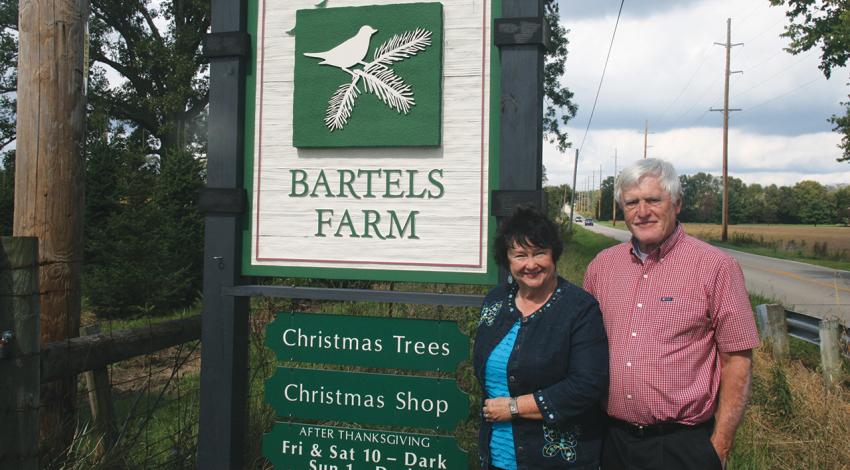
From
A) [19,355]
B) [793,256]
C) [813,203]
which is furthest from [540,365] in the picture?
[813,203]

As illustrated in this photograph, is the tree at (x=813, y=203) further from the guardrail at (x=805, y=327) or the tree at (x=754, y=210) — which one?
the guardrail at (x=805, y=327)

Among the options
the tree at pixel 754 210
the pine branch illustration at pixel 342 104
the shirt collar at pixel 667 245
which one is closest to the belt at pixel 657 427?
the shirt collar at pixel 667 245

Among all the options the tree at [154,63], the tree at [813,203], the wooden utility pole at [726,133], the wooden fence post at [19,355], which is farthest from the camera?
the tree at [813,203]

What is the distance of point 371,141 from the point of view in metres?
3.09

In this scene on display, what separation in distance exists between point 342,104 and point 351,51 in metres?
0.25

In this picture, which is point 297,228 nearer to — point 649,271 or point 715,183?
point 649,271

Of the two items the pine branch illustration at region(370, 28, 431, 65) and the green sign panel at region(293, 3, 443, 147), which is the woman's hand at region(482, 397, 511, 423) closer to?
the green sign panel at region(293, 3, 443, 147)

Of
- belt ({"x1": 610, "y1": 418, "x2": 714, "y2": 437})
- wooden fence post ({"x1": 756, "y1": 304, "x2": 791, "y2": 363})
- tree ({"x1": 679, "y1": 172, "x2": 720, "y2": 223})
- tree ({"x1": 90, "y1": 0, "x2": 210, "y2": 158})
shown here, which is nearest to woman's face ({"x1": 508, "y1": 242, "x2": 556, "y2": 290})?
belt ({"x1": 610, "y1": 418, "x2": 714, "y2": 437})

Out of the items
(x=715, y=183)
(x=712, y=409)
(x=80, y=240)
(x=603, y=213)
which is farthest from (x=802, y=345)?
(x=603, y=213)

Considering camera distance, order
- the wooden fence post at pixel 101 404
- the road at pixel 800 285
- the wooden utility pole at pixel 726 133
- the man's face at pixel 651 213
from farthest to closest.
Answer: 1. the wooden utility pole at pixel 726 133
2. the road at pixel 800 285
3. the wooden fence post at pixel 101 404
4. the man's face at pixel 651 213

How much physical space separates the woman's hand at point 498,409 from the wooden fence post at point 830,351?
482cm

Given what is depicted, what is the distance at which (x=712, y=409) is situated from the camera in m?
2.29

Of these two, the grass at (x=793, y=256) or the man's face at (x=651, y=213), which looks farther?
the grass at (x=793, y=256)

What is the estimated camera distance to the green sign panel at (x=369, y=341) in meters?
2.98
